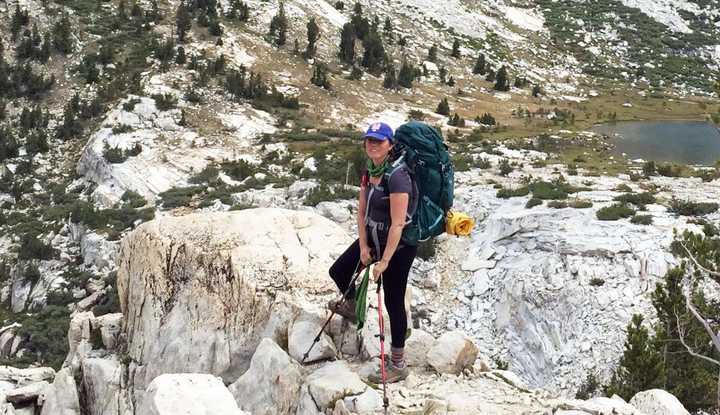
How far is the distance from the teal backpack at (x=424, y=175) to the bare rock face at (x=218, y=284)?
227cm

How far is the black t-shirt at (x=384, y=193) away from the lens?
4.85m

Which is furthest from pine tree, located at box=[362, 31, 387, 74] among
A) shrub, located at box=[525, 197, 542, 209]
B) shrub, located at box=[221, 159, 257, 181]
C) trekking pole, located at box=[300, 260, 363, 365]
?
trekking pole, located at box=[300, 260, 363, 365]

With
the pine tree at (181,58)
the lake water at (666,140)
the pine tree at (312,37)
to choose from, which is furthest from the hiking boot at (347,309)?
the pine tree at (312,37)

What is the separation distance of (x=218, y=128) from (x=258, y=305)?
828 inches

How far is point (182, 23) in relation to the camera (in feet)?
112

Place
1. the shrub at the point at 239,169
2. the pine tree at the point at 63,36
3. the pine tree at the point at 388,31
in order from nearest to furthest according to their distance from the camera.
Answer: the shrub at the point at 239,169 → the pine tree at the point at 63,36 → the pine tree at the point at 388,31

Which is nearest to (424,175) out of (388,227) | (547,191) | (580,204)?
(388,227)

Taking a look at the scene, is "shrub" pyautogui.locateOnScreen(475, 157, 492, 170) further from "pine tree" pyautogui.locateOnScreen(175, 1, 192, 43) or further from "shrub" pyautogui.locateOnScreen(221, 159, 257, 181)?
"pine tree" pyautogui.locateOnScreen(175, 1, 192, 43)

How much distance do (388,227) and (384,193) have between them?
338mm

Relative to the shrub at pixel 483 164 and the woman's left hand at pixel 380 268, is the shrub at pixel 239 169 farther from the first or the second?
the woman's left hand at pixel 380 268

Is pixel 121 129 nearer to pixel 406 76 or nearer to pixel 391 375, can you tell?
pixel 406 76

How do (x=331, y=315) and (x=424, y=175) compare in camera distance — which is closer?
(x=424, y=175)

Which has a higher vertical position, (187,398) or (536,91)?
(187,398)

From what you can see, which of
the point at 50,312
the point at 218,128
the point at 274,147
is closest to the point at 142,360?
the point at 50,312
